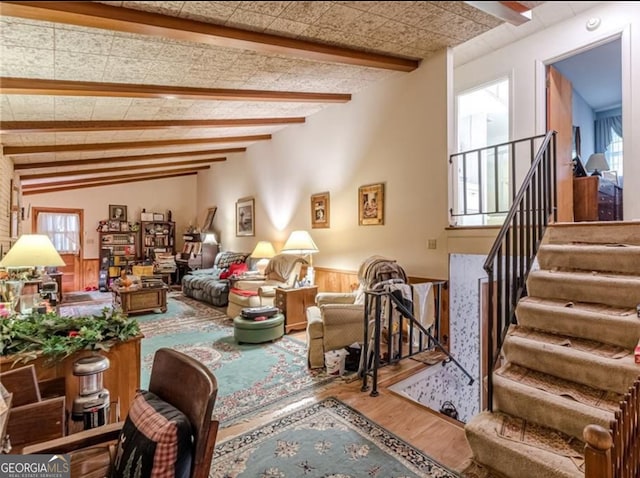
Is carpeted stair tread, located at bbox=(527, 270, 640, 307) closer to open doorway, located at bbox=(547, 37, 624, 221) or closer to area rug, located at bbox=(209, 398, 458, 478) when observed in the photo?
area rug, located at bbox=(209, 398, 458, 478)

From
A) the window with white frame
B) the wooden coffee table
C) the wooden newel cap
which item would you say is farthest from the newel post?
the wooden coffee table

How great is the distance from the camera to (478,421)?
2.12m

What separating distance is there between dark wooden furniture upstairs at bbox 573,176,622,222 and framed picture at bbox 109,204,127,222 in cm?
980

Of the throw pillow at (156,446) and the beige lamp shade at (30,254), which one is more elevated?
the beige lamp shade at (30,254)

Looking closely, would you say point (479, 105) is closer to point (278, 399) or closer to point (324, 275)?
point (324, 275)

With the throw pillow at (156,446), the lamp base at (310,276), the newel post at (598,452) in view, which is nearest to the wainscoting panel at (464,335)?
the newel post at (598,452)

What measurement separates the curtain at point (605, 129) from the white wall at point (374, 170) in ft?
12.2

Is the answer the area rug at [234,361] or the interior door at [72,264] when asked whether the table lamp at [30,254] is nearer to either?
the area rug at [234,361]

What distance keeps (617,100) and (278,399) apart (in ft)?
21.4

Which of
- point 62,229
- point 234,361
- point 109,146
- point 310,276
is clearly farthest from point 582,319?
point 62,229

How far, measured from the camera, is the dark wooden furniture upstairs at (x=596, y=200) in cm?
400


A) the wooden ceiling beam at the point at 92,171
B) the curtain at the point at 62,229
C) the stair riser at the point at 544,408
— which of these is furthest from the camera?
the curtain at the point at 62,229

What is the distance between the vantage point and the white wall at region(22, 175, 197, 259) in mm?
8541

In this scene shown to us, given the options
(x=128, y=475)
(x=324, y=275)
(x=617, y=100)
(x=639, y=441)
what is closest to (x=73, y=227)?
(x=324, y=275)
